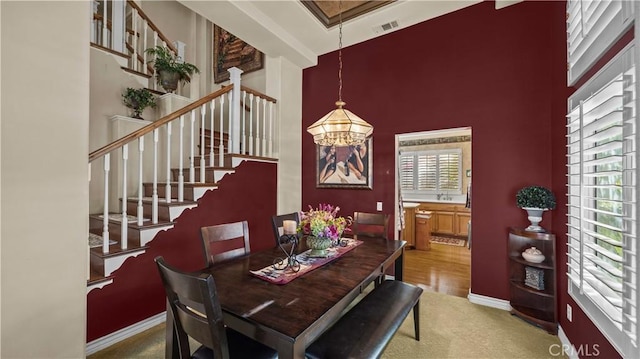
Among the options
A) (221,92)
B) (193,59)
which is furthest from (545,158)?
(193,59)

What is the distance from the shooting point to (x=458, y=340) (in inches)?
91.7

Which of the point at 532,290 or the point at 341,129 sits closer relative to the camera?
the point at 341,129

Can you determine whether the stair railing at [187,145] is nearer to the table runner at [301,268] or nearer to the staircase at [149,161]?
the staircase at [149,161]

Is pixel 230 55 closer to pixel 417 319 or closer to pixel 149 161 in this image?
pixel 149 161

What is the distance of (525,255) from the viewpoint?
261 cm

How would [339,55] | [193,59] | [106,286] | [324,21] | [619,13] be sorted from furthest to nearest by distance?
[193,59], [339,55], [324,21], [106,286], [619,13]

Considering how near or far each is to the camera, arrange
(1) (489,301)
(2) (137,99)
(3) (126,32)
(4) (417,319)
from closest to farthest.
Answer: (4) (417,319)
(1) (489,301)
(2) (137,99)
(3) (126,32)

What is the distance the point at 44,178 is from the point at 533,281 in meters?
4.06

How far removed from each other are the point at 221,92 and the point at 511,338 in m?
3.96

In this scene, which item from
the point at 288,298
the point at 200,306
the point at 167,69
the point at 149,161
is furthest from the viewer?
the point at 167,69

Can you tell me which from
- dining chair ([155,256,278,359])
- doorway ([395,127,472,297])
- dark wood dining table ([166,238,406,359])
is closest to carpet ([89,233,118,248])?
dark wood dining table ([166,238,406,359])

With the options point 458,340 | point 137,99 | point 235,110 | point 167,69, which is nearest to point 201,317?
point 458,340

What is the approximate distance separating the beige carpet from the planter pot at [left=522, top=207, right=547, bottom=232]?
94 centimetres

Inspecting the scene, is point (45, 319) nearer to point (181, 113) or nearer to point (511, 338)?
point (181, 113)
